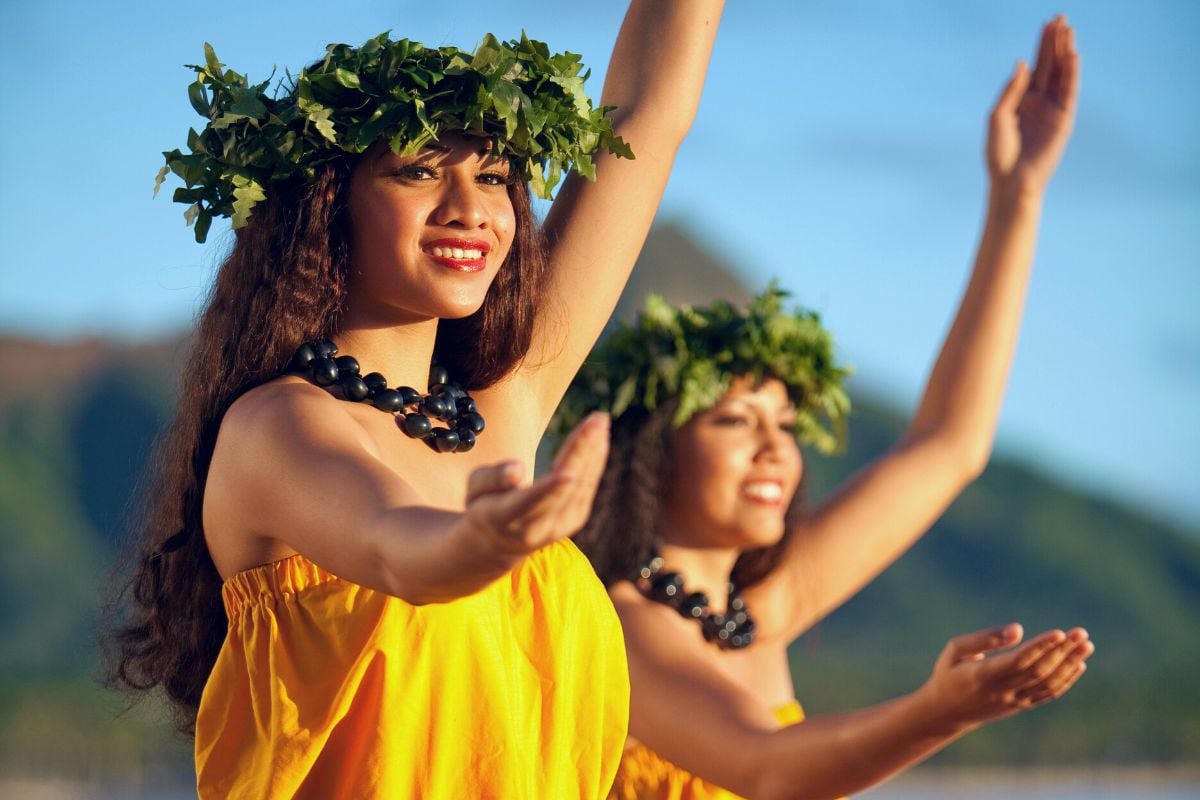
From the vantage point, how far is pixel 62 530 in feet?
165

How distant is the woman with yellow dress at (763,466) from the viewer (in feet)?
12.0

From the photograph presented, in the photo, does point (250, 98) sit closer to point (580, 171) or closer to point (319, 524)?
point (580, 171)

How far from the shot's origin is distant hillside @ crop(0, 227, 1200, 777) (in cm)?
4281

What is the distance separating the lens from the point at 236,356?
235cm

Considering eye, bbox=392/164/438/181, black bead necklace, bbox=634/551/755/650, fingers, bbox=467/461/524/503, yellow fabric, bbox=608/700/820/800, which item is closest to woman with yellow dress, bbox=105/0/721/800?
eye, bbox=392/164/438/181

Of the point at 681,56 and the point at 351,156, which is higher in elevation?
the point at 681,56

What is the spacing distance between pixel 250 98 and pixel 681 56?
0.74 m

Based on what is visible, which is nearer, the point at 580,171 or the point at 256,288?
the point at 256,288

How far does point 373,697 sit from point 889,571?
187ft

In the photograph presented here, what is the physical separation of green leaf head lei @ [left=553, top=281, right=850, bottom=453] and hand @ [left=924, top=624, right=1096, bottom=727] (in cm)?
118

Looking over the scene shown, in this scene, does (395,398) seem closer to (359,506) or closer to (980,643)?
(359,506)

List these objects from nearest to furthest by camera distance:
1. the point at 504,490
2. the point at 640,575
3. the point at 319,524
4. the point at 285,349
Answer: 1. the point at 504,490
2. the point at 319,524
3. the point at 285,349
4. the point at 640,575

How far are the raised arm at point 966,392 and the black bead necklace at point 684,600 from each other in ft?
0.58

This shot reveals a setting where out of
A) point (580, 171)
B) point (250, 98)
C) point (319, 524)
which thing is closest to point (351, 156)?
point (250, 98)
